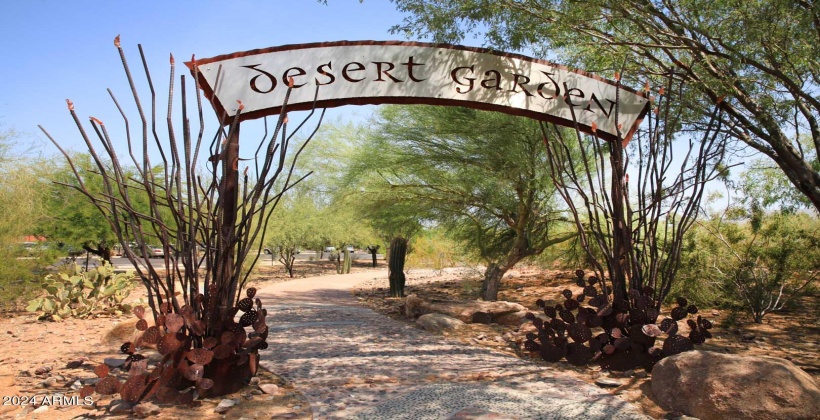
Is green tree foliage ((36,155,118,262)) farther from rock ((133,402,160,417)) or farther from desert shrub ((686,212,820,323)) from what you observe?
desert shrub ((686,212,820,323))

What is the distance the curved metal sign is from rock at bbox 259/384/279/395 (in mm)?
2256

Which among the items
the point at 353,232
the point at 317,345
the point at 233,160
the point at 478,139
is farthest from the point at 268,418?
the point at 353,232

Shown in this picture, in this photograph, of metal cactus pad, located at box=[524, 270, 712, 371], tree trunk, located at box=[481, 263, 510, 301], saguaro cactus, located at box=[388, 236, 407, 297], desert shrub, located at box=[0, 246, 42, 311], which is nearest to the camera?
metal cactus pad, located at box=[524, 270, 712, 371]

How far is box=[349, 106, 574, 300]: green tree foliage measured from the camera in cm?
1034

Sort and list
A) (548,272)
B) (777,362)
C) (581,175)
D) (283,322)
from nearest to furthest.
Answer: (777,362) < (283,322) < (581,175) < (548,272)

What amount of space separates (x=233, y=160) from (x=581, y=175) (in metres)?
8.43

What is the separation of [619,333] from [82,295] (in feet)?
25.8

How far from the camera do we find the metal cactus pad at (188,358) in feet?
12.7

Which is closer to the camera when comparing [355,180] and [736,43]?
[736,43]

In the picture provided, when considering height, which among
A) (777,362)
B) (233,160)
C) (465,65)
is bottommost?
(777,362)

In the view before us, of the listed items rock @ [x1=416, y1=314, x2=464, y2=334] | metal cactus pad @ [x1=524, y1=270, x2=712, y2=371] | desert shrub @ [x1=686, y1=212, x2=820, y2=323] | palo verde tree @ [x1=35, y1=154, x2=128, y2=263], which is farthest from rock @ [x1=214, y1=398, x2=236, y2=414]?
palo verde tree @ [x1=35, y1=154, x2=128, y2=263]

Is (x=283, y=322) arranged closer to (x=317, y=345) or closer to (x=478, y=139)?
(x=317, y=345)

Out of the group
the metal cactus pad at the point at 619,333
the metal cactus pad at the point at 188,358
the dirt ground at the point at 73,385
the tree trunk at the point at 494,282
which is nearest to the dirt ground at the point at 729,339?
the metal cactus pad at the point at 619,333

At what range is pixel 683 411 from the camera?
402 centimetres
